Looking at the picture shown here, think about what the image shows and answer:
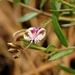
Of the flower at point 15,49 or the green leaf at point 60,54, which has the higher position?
the flower at point 15,49

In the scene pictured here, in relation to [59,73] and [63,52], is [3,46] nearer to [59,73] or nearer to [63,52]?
[59,73]

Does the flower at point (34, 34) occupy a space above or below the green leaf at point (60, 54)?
above

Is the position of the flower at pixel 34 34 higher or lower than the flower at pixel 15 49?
higher

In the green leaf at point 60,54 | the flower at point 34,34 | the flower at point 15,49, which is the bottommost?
the green leaf at point 60,54

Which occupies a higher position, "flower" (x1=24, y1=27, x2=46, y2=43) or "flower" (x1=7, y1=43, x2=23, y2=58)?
"flower" (x1=24, y1=27, x2=46, y2=43)

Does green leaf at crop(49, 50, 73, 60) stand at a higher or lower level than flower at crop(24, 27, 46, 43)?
lower

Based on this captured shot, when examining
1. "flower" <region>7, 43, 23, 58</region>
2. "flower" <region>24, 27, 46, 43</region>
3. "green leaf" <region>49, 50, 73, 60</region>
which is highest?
"flower" <region>24, 27, 46, 43</region>

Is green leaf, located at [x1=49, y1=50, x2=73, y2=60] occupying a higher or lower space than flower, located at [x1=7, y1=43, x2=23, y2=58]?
lower

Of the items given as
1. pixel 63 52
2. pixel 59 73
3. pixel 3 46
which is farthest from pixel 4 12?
pixel 63 52
